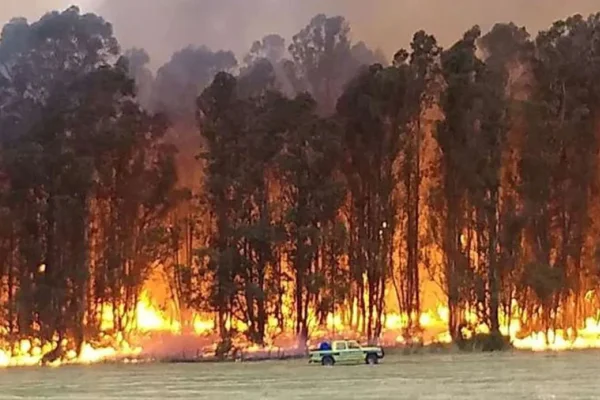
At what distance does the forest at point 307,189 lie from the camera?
36250mm

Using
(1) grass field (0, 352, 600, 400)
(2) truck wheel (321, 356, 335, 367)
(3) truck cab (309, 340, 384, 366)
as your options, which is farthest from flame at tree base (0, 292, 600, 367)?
(2) truck wheel (321, 356, 335, 367)

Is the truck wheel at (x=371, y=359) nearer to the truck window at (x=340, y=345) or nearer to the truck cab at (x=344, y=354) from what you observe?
the truck cab at (x=344, y=354)

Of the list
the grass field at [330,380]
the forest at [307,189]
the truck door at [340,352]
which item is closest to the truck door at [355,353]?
the truck door at [340,352]

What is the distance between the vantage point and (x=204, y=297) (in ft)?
121

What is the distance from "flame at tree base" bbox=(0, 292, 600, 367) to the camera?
35750mm

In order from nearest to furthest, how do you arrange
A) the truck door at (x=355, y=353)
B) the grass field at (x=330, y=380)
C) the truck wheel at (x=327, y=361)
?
1. the grass field at (x=330, y=380)
2. the truck wheel at (x=327, y=361)
3. the truck door at (x=355, y=353)

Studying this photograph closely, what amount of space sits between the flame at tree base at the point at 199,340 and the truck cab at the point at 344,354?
15.1 ft

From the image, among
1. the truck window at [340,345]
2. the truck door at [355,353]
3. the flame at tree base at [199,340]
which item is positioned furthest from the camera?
the flame at tree base at [199,340]

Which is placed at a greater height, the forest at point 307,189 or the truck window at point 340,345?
the forest at point 307,189

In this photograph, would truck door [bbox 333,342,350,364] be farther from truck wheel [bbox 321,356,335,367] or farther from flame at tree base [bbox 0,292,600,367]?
flame at tree base [bbox 0,292,600,367]

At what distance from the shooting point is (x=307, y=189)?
36562mm

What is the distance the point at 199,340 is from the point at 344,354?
814cm

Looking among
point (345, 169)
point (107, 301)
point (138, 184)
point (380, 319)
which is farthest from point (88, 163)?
point (380, 319)

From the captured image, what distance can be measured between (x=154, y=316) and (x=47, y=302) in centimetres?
513
